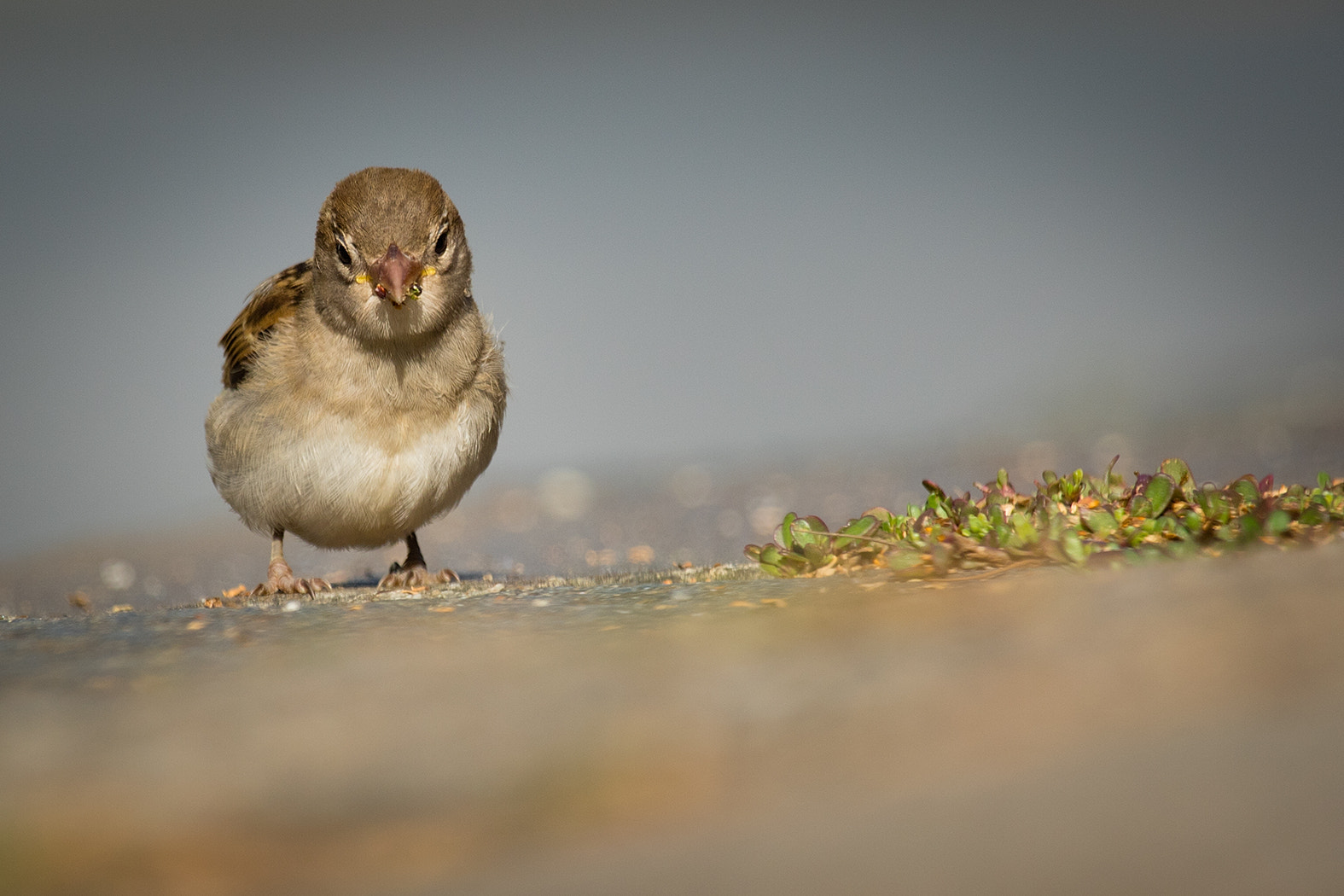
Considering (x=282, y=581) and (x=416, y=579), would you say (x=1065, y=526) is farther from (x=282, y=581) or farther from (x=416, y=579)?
(x=282, y=581)

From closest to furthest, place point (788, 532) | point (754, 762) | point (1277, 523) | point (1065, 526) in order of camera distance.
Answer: point (754, 762) → point (1277, 523) → point (1065, 526) → point (788, 532)

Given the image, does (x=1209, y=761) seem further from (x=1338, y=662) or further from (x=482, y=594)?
(x=482, y=594)

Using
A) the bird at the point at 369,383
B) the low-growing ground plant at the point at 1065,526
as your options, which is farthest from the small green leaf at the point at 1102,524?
the bird at the point at 369,383

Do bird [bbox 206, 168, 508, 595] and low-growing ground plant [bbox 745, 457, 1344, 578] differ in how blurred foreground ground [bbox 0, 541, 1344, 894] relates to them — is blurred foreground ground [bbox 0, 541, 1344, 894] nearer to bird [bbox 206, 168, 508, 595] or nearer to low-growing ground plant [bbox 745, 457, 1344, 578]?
low-growing ground plant [bbox 745, 457, 1344, 578]

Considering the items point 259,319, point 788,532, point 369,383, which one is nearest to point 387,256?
point 369,383

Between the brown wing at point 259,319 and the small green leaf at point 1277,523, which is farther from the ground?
the brown wing at point 259,319

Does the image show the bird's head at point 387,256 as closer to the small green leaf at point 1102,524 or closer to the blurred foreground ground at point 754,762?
the blurred foreground ground at point 754,762
